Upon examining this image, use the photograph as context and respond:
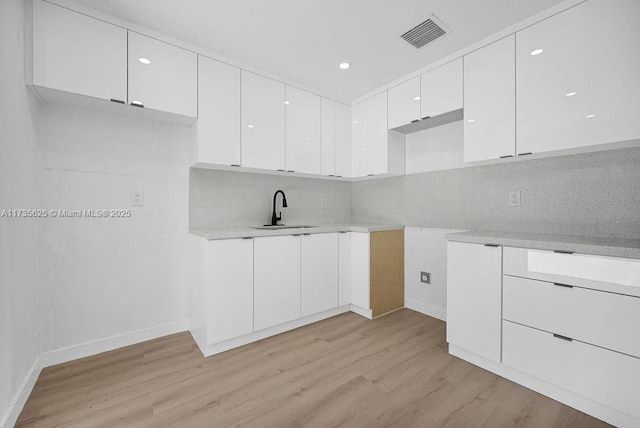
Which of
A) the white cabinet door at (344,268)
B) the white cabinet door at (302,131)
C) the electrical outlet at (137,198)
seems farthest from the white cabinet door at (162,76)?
the white cabinet door at (344,268)

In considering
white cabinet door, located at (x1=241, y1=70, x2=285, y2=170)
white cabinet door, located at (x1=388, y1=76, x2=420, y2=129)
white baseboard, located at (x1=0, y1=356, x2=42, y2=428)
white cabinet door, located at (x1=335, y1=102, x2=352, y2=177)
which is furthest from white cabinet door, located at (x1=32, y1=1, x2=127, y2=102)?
white cabinet door, located at (x1=388, y1=76, x2=420, y2=129)

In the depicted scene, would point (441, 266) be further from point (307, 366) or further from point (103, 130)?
point (103, 130)

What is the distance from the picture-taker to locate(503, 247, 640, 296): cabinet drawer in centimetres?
130

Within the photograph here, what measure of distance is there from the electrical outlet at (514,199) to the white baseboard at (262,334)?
1.85m

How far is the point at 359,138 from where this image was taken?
122 inches

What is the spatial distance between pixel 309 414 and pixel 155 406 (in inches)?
34.0

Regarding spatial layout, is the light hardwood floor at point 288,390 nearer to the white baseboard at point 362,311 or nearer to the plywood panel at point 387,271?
the white baseboard at point 362,311

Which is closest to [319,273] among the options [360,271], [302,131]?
[360,271]

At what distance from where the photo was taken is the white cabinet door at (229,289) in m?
1.98

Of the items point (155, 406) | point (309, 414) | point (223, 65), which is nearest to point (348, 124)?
point (223, 65)

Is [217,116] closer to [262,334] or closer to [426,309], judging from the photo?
[262,334]

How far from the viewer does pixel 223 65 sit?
2252mm

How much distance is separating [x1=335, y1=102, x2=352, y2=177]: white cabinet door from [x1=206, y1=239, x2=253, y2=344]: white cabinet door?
1.46 metres

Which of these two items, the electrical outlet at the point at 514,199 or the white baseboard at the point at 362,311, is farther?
the white baseboard at the point at 362,311
